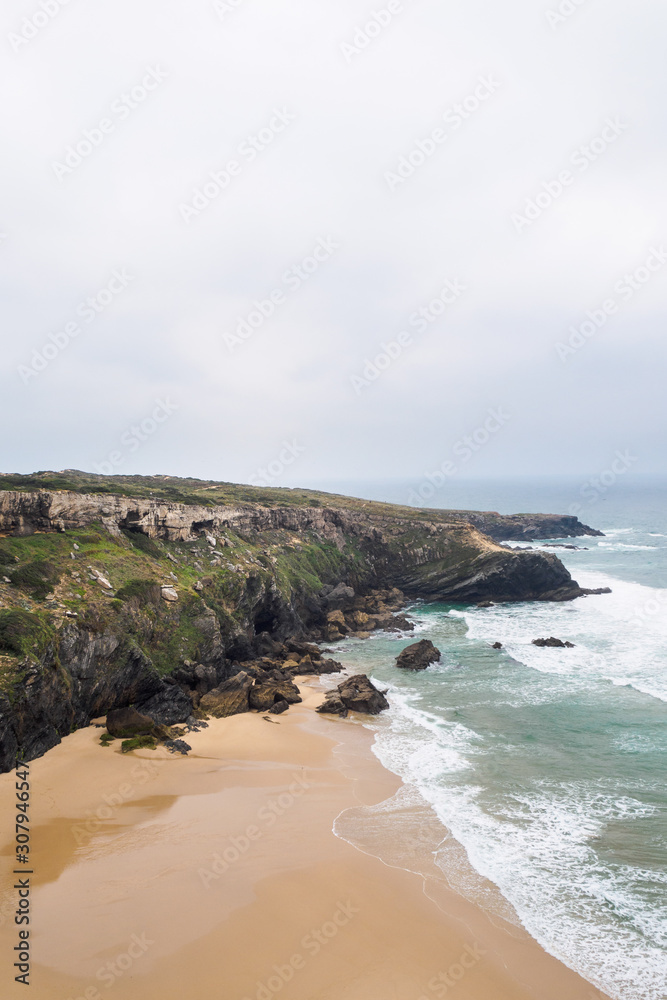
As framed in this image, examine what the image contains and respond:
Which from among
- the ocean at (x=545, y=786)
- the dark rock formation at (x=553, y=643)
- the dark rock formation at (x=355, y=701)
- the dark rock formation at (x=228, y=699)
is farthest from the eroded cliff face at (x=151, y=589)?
the dark rock formation at (x=553, y=643)

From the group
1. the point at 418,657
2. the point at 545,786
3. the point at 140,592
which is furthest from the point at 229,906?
the point at 418,657

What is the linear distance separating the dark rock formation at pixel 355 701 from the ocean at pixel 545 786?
1.02 meters

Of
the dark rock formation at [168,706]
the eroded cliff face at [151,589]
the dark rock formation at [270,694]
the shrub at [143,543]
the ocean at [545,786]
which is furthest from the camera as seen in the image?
the shrub at [143,543]

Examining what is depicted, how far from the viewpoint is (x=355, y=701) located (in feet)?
95.0

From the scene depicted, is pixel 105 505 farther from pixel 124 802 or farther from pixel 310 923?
pixel 310 923

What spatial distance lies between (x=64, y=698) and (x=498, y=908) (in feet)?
61.5

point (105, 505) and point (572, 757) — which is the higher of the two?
point (105, 505)

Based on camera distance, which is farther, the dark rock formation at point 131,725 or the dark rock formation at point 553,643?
the dark rock formation at point 553,643

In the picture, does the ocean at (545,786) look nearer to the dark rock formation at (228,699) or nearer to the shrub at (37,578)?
the dark rock formation at (228,699)

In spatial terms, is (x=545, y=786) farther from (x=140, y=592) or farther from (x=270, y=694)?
(x=140, y=592)

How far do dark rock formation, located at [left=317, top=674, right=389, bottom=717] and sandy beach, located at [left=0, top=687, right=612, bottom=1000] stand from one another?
27.0ft

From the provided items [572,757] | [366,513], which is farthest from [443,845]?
[366,513]

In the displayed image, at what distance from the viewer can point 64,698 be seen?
21.7m

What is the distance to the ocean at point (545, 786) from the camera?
13430mm
